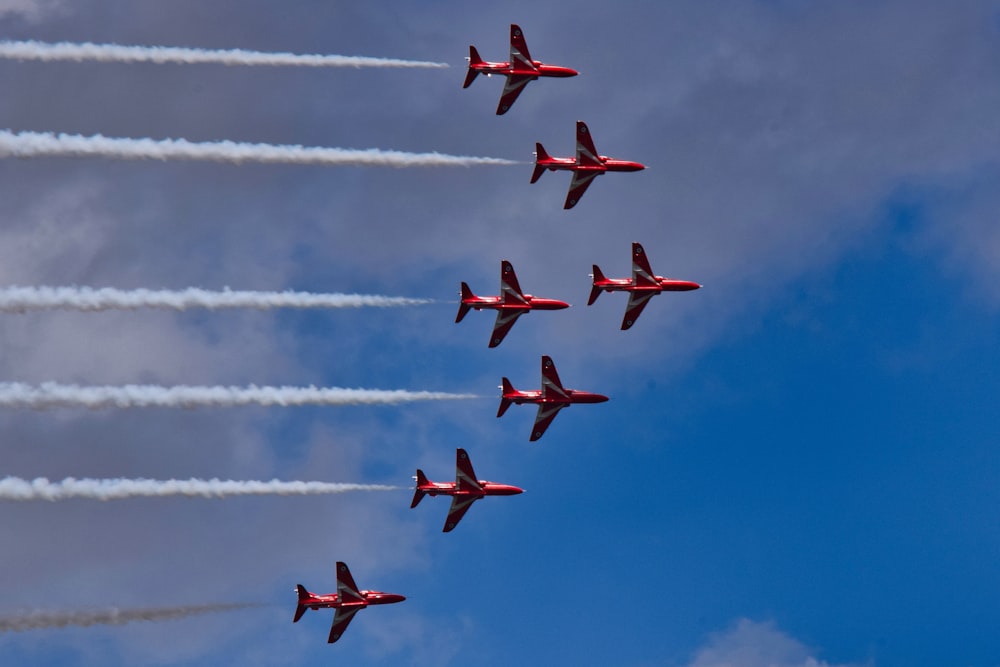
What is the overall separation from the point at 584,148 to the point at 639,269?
8.49m

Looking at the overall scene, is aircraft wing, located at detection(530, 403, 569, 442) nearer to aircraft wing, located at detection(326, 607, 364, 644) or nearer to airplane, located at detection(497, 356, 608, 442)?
airplane, located at detection(497, 356, 608, 442)

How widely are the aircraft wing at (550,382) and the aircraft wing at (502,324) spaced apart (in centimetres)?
370

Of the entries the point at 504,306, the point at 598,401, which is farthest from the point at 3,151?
the point at 598,401

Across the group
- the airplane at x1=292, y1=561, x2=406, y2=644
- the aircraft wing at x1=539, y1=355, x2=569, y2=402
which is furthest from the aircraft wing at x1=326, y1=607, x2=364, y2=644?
the aircraft wing at x1=539, y1=355, x2=569, y2=402

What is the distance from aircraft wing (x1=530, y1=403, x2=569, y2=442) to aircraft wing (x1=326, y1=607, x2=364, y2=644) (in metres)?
15.5

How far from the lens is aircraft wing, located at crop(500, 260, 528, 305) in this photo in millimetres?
113500

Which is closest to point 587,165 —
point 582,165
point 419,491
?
point 582,165

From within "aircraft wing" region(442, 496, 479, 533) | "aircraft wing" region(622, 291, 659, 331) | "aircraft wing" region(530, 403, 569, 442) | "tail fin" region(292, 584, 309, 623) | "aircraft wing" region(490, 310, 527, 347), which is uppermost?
"aircraft wing" region(622, 291, 659, 331)

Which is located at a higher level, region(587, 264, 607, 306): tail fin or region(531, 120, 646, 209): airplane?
region(531, 120, 646, 209): airplane

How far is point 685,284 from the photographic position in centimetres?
11900

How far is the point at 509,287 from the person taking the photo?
11381cm

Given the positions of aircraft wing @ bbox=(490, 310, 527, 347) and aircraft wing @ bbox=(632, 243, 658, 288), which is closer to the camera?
aircraft wing @ bbox=(490, 310, 527, 347)

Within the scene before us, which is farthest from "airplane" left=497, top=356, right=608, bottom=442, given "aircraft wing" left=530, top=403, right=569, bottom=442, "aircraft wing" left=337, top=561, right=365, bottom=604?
"aircraft wing" left=337, top=561, right=365, bottom=604

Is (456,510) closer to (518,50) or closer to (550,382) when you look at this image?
(550,382)
